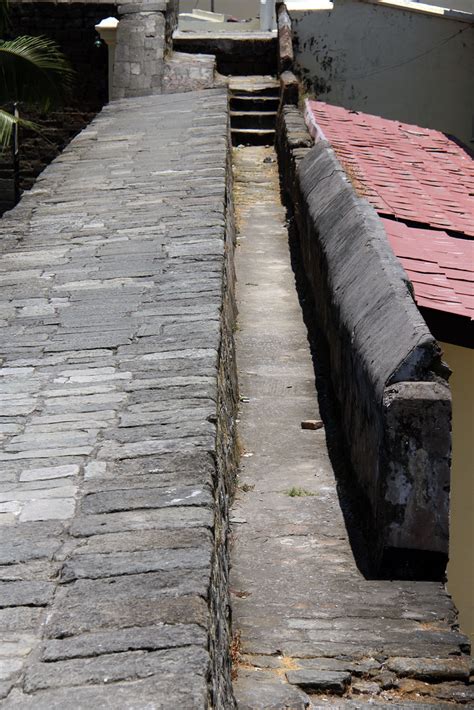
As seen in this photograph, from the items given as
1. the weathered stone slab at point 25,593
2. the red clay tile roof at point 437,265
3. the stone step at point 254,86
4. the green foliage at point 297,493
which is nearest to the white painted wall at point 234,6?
the stone step at point 254,86

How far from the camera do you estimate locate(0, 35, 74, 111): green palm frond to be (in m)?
12.5

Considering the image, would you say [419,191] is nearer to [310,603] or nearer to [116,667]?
[310,603]

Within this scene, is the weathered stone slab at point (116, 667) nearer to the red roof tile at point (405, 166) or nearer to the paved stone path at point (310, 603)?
the paved stone path at point (310, 603)

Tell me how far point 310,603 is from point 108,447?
2.93ft

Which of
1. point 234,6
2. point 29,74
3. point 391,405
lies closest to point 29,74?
point 29,74

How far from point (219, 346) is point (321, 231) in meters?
2.05

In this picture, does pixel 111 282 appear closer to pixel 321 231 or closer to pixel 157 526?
pixel 321 231

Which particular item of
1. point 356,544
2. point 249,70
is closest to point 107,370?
point 356,544

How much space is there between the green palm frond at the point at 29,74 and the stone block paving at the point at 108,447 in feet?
21.2

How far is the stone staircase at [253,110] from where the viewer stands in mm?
11586

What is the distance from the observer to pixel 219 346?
3.97 m

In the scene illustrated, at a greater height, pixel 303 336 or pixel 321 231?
pixel 321 231

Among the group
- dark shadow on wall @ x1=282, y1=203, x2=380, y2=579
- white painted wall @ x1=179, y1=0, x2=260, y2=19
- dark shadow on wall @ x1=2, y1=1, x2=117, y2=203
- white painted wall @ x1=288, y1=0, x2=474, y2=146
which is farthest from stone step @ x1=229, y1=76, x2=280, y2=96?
white painted wall @ x1=179, y1=0, x2=260, y2=19

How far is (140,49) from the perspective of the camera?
40.9 ft
